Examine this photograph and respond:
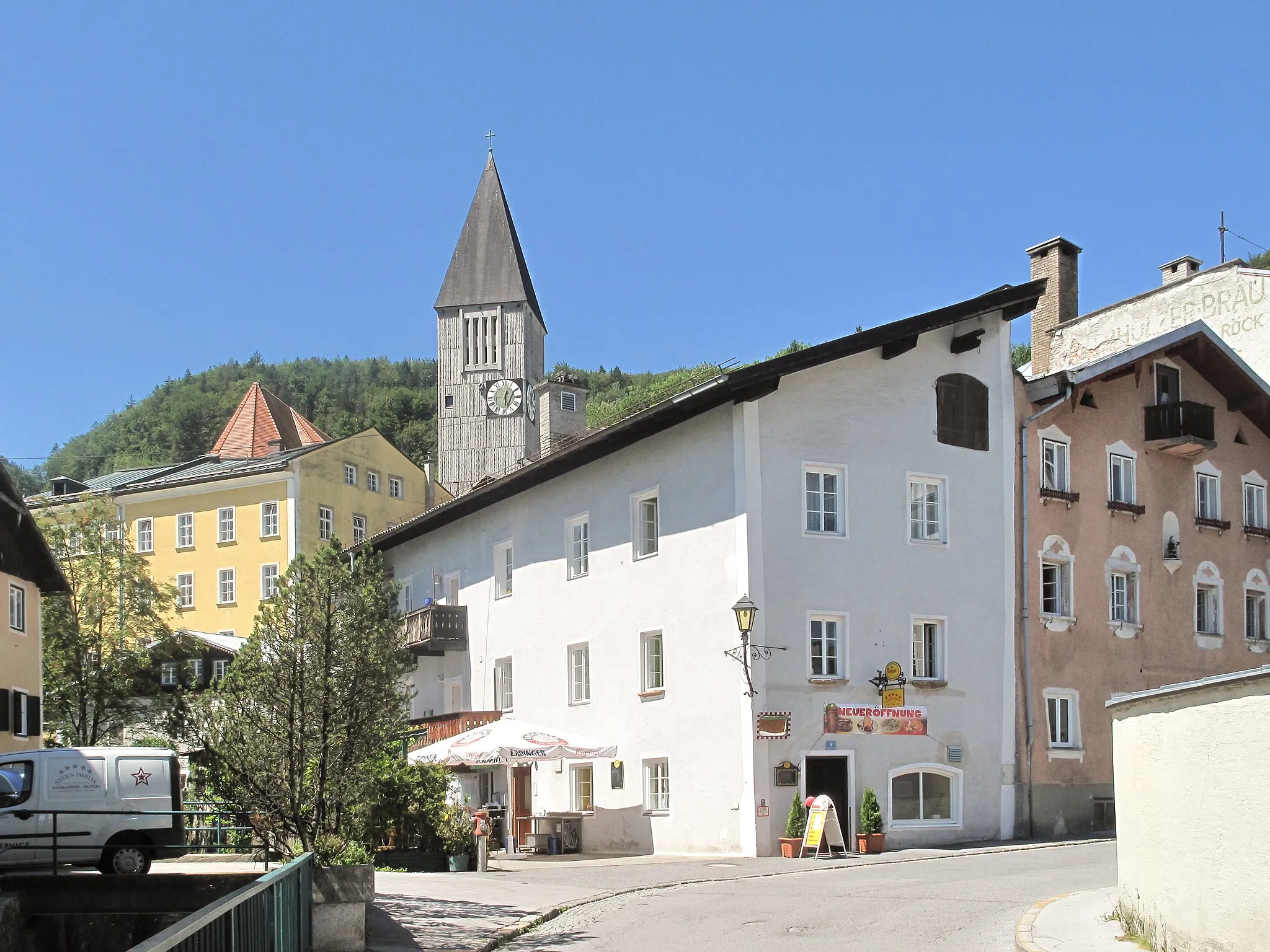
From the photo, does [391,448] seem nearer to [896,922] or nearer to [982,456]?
[982,456]

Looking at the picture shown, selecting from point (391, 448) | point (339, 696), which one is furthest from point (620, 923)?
point (391, 448)

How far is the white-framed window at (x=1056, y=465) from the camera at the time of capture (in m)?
30.2

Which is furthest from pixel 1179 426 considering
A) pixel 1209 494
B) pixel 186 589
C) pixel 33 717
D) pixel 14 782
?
pixel 186 589

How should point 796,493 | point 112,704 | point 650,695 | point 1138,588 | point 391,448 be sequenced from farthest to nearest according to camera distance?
point 391,448 → point 112,704 → point 1138,588 → point 650,695 → point 796,493

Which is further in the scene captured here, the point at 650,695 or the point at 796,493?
the point at 650,695

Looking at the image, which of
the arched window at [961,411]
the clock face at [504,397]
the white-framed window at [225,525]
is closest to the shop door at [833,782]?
the arched window at [961,411]

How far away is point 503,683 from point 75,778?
15.5 meters

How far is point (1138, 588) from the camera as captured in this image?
31297mm

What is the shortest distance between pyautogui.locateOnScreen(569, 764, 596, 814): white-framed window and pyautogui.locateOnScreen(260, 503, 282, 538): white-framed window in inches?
1221

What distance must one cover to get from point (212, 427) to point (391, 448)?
2050 inches

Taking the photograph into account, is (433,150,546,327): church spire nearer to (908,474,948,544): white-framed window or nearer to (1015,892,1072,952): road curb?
(908,474,948,544): white-framed window

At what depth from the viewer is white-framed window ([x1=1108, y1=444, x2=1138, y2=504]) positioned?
103 ft

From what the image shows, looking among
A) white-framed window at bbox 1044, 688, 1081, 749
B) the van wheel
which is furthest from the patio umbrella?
white-framed window at bbox 1044, 688, 1081, 749

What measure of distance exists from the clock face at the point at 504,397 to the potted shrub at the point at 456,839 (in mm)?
80631
